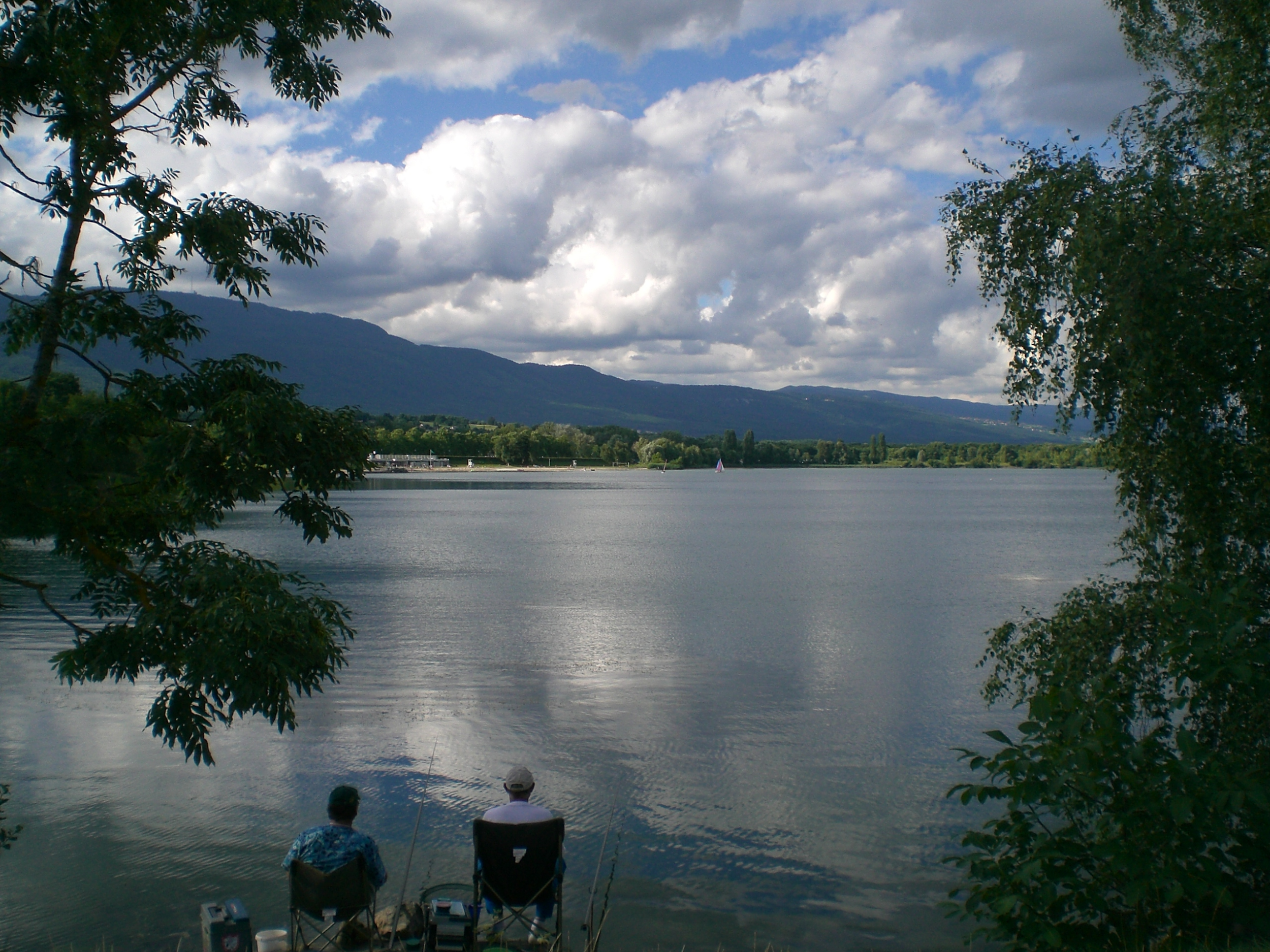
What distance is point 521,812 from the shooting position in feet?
23.5

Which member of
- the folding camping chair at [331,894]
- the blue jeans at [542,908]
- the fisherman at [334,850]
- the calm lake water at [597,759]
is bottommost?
the calm lake water at [597,759]

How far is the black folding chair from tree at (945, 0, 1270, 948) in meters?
3.01

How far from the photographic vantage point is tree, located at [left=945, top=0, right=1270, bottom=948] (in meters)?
6.40

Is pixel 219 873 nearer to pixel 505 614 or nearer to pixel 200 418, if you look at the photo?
pixel 200 418

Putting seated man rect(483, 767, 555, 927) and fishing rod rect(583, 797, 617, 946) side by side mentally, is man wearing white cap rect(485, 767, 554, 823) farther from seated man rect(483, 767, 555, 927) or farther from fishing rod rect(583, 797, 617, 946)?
fishing rod rect(583, 797, 617, 946)

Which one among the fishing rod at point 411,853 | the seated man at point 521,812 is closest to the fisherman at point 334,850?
the fishing rod at point 411,853

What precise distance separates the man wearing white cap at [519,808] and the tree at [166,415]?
1.94 meters

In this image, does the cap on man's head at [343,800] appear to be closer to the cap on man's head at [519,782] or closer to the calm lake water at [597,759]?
the cap on man's head at [519,782]

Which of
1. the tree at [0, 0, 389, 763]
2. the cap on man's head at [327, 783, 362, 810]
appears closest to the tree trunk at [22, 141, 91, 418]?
the tree at [0, 0, 389, 763]

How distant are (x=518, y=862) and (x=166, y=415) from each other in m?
4.09

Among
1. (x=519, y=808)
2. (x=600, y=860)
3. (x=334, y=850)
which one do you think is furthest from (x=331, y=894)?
(x=600, y=860)

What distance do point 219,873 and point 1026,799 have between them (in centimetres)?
834

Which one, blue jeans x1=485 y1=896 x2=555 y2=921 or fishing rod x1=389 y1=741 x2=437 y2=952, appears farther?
blue jeans x1=485 y1=896 x2=555 y2=921

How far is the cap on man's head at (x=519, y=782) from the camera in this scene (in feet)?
24.6
